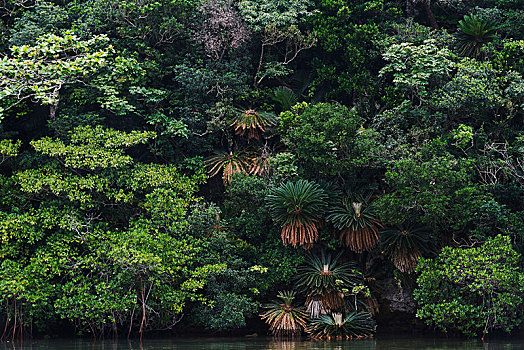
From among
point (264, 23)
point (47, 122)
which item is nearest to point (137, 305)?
point (47, 122)

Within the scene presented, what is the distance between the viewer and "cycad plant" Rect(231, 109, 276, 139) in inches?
689

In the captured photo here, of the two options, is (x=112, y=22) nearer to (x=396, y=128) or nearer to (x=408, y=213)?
(x=396, y=128)

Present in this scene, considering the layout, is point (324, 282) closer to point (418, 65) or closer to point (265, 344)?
point (265, 344)

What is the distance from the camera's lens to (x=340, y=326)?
14.6 metres

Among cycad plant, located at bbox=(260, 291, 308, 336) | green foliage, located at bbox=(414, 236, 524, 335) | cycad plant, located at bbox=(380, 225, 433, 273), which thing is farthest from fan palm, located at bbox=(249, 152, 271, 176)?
green foliage, located at bbox=(414, 236, 524, 335)

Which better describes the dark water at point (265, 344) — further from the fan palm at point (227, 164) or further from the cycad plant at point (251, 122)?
the cycad plant at point (251, 122)

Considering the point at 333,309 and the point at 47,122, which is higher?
the point at 47,122

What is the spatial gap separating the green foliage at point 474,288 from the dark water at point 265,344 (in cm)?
53

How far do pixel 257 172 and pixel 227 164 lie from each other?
3.09ft

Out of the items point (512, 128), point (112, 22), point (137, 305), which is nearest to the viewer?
point (137, 305)

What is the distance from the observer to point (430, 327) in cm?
1558

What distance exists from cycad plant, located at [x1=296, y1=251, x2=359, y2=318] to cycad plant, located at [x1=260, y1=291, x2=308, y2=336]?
274 mm

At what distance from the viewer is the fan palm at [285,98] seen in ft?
59.4

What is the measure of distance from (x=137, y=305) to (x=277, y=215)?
12.7ft
